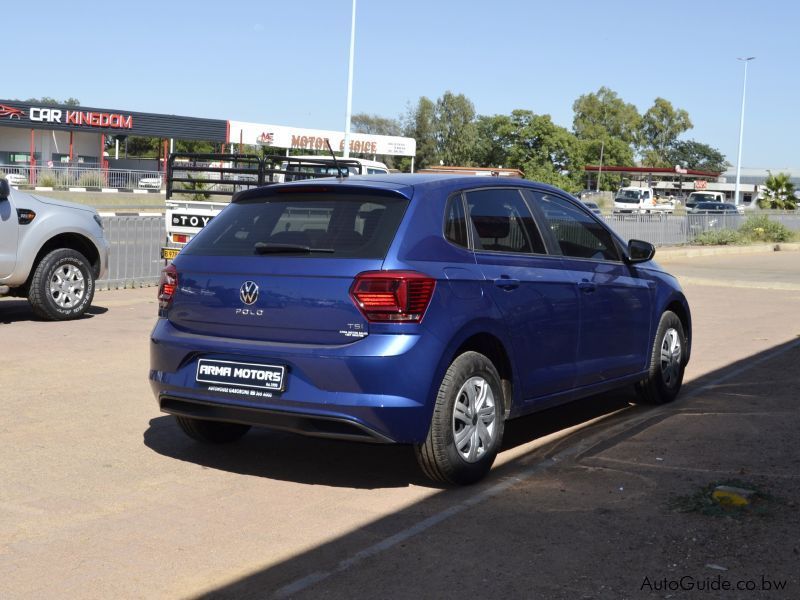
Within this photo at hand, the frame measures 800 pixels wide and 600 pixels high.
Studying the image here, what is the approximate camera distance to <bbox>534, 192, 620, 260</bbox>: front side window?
262 inches

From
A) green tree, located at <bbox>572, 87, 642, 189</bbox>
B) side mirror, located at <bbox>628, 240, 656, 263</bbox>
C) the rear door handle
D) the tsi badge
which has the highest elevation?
green tree, located at <bbox>572, 87, 642, 189</bbox>

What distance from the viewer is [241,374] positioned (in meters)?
5.40

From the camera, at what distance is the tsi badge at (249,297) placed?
5426mm

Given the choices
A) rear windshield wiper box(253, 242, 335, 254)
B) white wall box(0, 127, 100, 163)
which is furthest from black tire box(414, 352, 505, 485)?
white wall box(0, 127, 100, 163)

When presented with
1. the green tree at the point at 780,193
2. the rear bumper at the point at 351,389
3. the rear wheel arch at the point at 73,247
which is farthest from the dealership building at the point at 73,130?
the rear bumper at the point at 351,389

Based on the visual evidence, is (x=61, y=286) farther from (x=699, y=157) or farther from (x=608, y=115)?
(x=699, y=157)

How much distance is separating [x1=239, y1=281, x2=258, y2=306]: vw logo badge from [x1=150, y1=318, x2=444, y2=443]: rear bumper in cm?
21

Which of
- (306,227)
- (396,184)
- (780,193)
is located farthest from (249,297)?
(780,193)

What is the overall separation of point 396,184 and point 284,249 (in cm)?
72

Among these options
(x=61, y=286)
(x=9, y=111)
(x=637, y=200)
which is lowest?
(x=61, y=286)

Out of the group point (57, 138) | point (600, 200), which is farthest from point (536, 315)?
point (600, 200)

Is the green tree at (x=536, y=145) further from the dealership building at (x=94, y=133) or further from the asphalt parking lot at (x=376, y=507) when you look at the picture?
the asphalt parking lot at (x=376, y=507)

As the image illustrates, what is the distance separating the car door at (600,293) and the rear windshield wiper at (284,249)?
169 centimetres

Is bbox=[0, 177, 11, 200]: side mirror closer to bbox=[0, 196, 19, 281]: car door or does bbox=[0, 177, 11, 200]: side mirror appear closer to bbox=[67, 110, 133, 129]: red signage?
bbox=[0, 196, 19, 281]: car door
